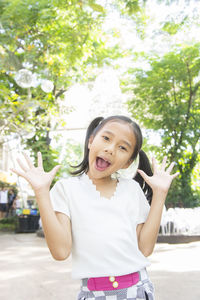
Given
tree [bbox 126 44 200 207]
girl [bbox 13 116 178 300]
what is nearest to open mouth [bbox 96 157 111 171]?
girl [bbox 13 116 178 300]

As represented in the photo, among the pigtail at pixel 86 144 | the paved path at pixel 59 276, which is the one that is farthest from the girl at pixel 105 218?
the paved path at pixel 59 276

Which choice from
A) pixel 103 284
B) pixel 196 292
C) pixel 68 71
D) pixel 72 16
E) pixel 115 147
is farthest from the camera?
pixel 68 71

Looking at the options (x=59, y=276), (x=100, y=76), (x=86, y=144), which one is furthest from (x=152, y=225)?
(x=100, y=76)

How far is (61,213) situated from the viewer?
1.23 m

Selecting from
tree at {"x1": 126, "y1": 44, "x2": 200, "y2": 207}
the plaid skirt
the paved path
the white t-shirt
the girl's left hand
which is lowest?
the paved path

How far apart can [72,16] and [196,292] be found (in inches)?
224

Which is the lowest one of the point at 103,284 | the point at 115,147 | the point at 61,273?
the point at 61,273

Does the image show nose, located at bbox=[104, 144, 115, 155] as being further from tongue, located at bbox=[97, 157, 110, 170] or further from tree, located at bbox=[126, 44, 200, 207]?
tree, located at bbox=[126, 44, 200, 207]

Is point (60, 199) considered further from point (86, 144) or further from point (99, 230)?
point (86, 144)

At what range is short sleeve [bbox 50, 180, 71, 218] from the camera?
1237mm

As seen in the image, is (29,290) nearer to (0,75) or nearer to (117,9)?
(117,9)

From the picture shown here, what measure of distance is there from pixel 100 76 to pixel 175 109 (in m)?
2.76

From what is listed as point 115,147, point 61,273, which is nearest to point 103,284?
point 115,147

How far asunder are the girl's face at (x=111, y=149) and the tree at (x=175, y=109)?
10.0 metres
